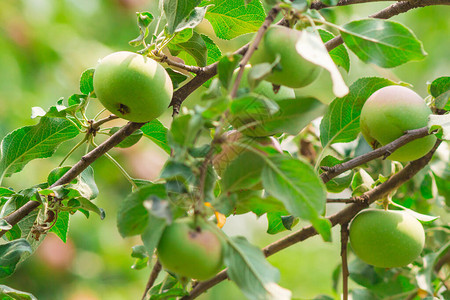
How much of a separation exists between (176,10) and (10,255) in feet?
1.40

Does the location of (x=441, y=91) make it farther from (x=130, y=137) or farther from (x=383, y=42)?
Result: (x=130, y=137)

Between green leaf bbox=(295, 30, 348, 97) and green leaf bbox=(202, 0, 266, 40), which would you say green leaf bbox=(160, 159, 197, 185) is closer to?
green leaf bbox=(295, 30, 348, 97)

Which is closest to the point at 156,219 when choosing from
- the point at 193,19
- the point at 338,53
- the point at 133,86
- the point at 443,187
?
the point at 133,86

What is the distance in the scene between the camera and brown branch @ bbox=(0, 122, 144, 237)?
807 mm

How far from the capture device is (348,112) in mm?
895

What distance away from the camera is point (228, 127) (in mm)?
850

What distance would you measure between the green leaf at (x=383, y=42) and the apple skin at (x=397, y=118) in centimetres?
15

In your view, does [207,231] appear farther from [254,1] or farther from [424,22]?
[424,22]

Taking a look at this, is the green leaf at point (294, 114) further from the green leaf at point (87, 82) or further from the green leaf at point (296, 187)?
the green leaf at point (87, 82)

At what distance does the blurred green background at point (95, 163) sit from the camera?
8.45 feet

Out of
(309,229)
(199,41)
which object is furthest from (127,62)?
(309,229)

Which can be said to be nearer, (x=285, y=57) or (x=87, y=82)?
(x=285, y=57)

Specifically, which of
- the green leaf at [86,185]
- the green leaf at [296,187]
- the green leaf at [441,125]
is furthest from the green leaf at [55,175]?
the green leaf at [441,125]

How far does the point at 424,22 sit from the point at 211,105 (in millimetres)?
2542
